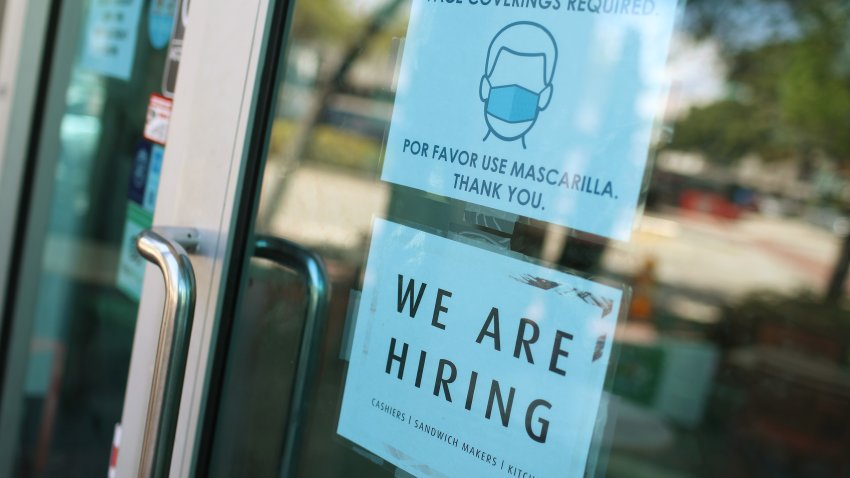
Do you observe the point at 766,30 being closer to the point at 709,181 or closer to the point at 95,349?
the point at 709,181

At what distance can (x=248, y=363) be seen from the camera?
1351mm

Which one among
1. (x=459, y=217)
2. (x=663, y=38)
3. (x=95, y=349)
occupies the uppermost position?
(x=663, y=38)

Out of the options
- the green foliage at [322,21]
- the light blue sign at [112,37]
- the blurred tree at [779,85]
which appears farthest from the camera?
the blurred tree at [779,85]

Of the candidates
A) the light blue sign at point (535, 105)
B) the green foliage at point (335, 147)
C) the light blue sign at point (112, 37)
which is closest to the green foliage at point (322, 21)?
the green foliage at point (335, 147)

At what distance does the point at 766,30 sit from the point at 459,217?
12.8ft

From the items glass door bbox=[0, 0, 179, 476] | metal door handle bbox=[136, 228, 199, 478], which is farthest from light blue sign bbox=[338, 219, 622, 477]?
glass door bbox=[0, 0, 179, 476]

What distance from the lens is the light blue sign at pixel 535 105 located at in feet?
2.79

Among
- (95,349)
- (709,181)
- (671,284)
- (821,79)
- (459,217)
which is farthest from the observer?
(671,284)

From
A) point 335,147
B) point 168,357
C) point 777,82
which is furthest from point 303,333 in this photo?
point 777,82

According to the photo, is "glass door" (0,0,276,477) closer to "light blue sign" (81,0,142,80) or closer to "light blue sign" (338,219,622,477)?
"light blue sign" (81,0,142,80)

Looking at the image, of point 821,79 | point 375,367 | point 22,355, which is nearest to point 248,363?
point 375,367

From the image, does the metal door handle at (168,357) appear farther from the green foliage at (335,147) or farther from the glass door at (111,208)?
the green foliage at (335,147)

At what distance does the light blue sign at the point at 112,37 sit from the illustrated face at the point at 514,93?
1.13m

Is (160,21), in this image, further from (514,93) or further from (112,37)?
(514,93)
